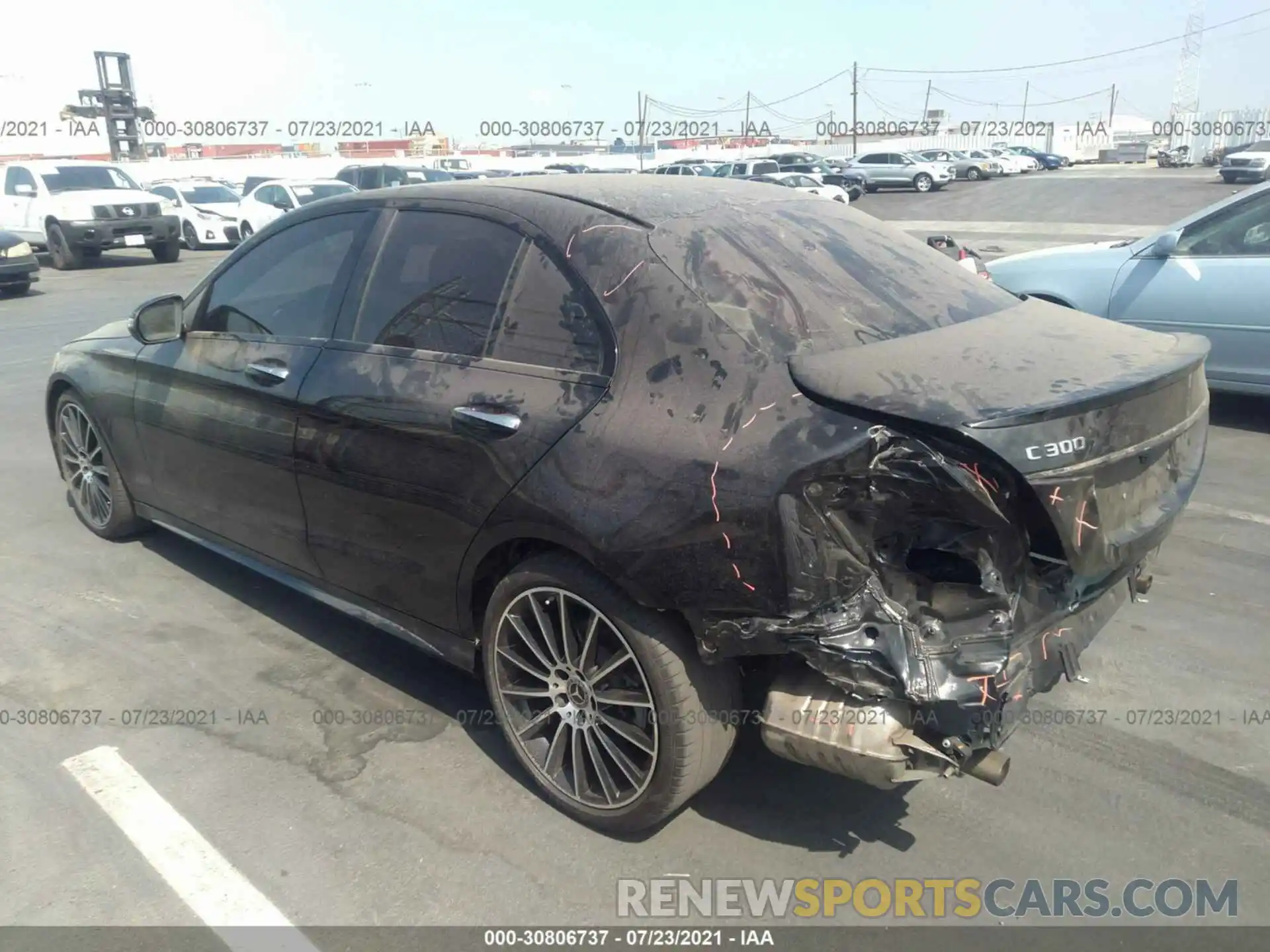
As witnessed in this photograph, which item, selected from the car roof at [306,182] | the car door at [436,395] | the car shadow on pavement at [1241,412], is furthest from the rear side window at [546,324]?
the car roof at [306,182]

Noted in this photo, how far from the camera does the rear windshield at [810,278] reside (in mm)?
2760

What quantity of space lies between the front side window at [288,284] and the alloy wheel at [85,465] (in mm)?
1210

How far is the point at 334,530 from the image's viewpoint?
3521 mm

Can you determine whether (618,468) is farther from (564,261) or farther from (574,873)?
(574,873)

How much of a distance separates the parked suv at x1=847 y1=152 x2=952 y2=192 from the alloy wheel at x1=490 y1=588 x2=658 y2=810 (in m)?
42.3

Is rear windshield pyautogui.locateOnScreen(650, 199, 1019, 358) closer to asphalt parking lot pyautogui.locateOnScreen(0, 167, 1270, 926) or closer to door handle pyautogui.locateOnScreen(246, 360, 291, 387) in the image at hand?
asphalt parking lot pyautogui.locateOnScreen(0, 167, 1270, 926)

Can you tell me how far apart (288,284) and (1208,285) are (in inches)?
220

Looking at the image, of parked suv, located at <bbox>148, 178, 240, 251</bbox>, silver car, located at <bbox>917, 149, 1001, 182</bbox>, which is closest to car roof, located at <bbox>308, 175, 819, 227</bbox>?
parked suv, located at <bbox>148, 178, 240, 251</bbox>

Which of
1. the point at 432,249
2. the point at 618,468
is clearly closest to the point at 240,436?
the point at 432,249

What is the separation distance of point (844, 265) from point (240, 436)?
2311mm

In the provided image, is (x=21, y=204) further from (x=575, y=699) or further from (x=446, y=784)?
(x=575, y=699)

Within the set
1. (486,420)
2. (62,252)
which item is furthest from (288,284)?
(62,252)

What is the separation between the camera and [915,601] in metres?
2.44

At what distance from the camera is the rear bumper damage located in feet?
7.70
